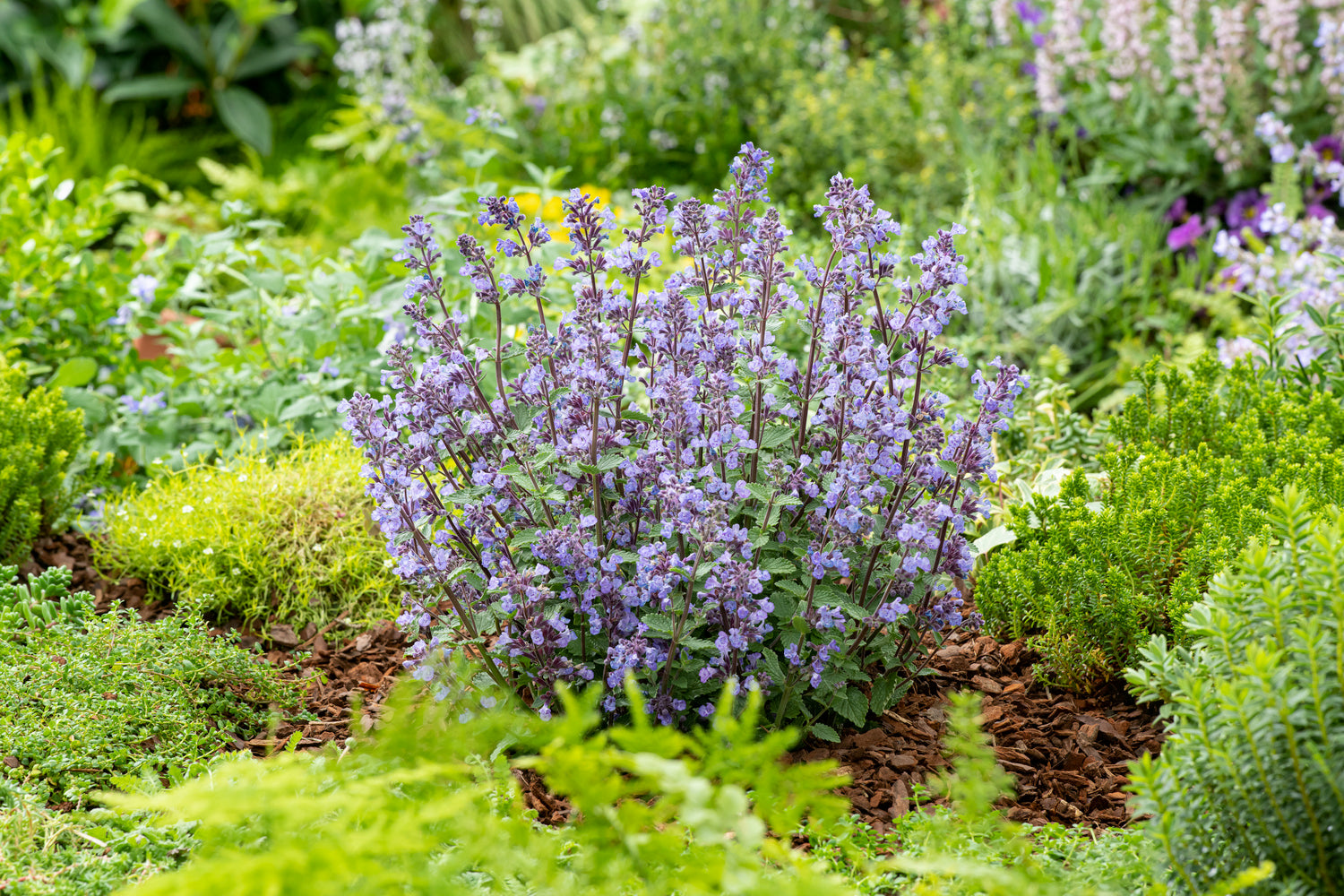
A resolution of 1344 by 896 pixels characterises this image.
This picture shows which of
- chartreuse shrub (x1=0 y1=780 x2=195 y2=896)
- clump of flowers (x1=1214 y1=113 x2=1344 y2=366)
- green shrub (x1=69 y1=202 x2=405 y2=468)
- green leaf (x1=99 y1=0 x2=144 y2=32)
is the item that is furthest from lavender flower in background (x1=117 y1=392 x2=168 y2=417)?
green leaf (x1=99 y1=0 x2=144 y2=32)

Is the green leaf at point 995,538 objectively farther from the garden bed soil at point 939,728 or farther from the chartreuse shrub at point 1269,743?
the chartreuse shrub at point 1269,743

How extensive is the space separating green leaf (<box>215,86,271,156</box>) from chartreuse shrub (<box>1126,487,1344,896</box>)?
665 cm

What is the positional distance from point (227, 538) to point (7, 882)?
1225 mm

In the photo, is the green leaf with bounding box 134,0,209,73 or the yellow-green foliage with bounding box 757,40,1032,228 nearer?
the yellow-green foliage with bounding box 757,40,1032,228

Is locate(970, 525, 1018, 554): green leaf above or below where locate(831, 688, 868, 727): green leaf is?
above

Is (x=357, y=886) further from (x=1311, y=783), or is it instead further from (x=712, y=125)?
(x=712, y=125)

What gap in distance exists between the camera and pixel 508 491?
2084 mm

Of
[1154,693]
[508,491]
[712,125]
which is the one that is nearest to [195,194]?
[712,125]

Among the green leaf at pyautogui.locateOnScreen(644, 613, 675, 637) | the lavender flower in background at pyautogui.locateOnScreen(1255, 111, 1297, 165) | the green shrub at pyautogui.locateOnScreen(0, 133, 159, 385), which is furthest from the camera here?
the lavender flower in background at pyautogui.locateOnScreen(1255, 111, 1297, 165)

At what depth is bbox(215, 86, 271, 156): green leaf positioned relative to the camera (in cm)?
704

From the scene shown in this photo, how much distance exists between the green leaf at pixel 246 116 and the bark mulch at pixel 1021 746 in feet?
19.5

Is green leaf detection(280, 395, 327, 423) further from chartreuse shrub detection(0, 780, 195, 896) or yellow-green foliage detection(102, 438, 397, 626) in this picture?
chartreuse shrub detection(0, 780, 195, 896)

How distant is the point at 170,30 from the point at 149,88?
411 millimetres

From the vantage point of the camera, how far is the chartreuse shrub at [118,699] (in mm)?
2127
